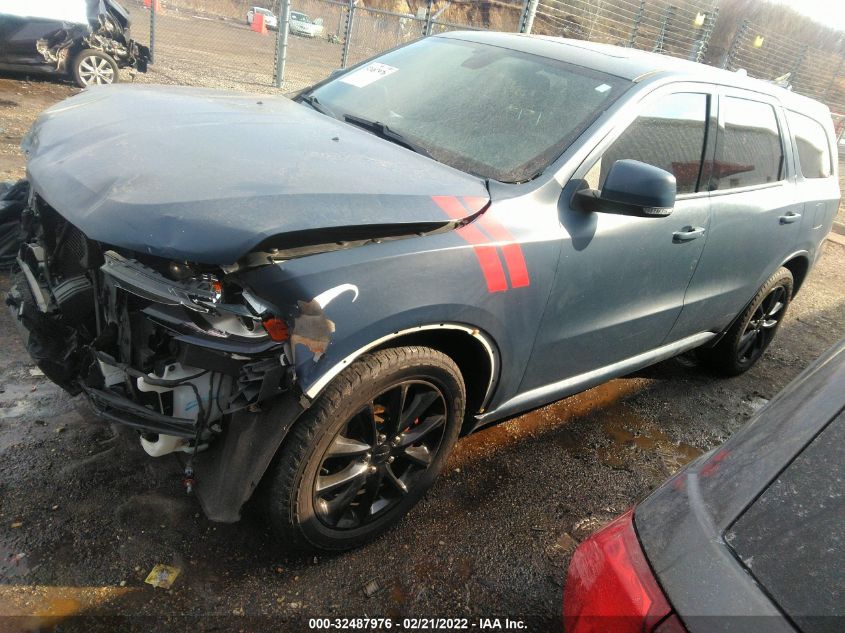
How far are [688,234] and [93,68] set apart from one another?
890 cm

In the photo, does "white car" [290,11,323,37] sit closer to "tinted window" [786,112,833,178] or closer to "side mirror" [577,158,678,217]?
"tinted window" [786,112,833,178]

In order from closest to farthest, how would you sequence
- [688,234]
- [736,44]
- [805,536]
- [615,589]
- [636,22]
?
1. [805,536]
2. [615,589]
3. [688,234]
4. [636,22]
5. [736,44]

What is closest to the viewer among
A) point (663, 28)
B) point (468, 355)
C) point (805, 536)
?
point (805, 536)

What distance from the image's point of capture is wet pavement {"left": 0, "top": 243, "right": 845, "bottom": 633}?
195cm

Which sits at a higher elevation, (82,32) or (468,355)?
(468,355)

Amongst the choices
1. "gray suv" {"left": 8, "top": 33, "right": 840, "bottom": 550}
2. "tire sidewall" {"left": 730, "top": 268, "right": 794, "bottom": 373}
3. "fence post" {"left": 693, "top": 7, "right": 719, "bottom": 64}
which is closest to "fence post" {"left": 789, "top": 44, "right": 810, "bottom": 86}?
"fence post" {"left": 693, "top": 7, "right": 719, "bottom": 64}

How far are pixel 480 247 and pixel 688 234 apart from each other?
1.28 meters

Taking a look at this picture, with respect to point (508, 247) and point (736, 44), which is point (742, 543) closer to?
point (508, 247)

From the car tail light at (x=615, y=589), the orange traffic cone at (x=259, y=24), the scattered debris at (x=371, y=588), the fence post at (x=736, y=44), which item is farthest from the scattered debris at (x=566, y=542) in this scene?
the orange traffic cone at (x=259, y=24)

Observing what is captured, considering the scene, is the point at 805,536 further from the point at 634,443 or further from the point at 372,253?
the point at 634,443

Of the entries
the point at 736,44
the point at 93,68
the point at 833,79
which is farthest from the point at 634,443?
the point at 833,79

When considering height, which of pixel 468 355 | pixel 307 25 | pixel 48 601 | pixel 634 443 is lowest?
pixel 307 25

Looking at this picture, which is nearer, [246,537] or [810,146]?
[246,537]

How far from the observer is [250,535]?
2.24 meters
